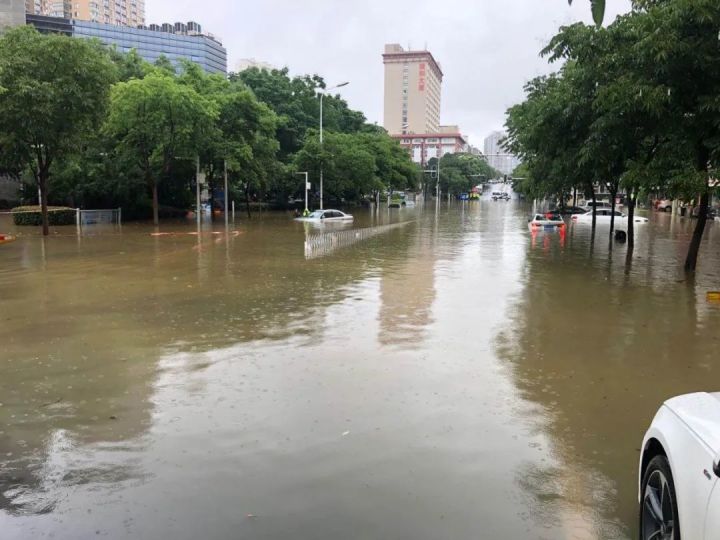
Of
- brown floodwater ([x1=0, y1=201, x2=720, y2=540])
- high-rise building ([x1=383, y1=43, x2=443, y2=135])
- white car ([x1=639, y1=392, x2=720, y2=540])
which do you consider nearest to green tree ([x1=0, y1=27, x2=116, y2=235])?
brown floodwater ([x1=0, y1=201, x2=720, y2=540])

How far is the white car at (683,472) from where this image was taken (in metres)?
2.67

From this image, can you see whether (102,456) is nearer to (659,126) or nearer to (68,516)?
(68,516)

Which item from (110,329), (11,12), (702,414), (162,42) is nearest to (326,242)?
(110,329)

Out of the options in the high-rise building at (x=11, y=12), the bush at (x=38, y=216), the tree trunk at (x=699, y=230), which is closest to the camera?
the tree trunk at (x=699, y=230)

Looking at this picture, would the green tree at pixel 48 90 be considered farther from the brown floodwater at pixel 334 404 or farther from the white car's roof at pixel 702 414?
the white car's roof at pixel 702 414

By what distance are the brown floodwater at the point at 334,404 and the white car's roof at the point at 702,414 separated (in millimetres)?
1029

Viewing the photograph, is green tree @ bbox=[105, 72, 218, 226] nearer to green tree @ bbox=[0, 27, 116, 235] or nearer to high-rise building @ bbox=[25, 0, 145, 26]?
green tree @ bbox=[0, 27, 116, 235]

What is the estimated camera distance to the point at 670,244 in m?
28.8

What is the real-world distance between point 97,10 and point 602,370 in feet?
548

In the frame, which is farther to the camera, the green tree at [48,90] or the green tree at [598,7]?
the green tree at [48,90]

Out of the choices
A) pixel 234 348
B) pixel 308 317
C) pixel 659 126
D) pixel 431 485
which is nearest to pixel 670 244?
pixel 659 126

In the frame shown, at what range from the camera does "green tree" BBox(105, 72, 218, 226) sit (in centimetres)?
3506

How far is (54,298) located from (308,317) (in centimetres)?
536

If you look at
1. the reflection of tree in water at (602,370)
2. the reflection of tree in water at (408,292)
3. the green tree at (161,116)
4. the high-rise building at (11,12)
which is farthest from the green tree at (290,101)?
the reflection of tree in water at (602,370)
